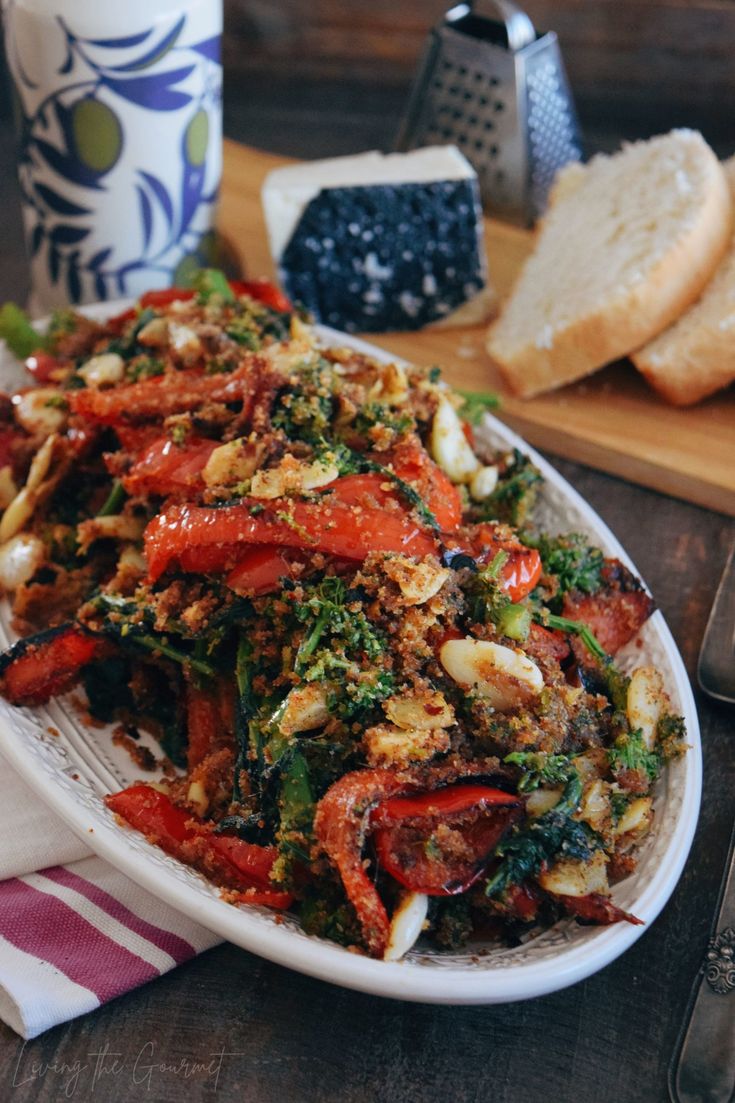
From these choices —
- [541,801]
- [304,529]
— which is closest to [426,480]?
[304,529]

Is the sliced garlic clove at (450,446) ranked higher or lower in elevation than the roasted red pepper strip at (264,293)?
lower

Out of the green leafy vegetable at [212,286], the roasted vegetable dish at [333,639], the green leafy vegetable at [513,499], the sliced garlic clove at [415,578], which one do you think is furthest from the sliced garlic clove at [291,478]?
the green leafy vegetable at [212,286]

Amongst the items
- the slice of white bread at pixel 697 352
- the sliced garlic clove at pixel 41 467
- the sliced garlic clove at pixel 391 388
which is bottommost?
the slice of white bread at pixel 697 352

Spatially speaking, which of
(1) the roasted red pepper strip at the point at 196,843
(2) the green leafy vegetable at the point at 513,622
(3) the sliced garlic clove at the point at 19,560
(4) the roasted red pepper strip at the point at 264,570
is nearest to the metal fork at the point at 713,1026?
(2) the green leafy vegetable at the point at 513,622

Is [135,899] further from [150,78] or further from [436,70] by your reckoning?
[436,70]

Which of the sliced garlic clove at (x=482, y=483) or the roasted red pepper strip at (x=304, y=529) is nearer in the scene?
the roasted red pepper strip at (x=304, y=529)

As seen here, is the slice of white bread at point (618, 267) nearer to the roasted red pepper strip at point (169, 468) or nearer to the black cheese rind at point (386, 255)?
the black cheese rind at point (386, 255)

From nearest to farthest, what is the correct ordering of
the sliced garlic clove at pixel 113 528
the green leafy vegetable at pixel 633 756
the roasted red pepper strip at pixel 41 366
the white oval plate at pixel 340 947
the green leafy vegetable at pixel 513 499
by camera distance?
the white oval plate at pixel 340 947, the green leafy vegetable at pixel 633 756, the sliced garlic clove at pixel 113 528, the green leafy vegetable at pixel 513 499, the roasted red pepper strip at pixel 41 366

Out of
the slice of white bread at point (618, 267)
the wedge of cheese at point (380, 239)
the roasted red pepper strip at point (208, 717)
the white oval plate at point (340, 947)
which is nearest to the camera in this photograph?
the white oval plate at point (340, 947)

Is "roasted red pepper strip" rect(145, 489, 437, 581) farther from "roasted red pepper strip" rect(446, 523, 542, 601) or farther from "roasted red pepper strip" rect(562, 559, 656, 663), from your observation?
"roasted red pepper strip" rect(562, 559, 656, 663)
